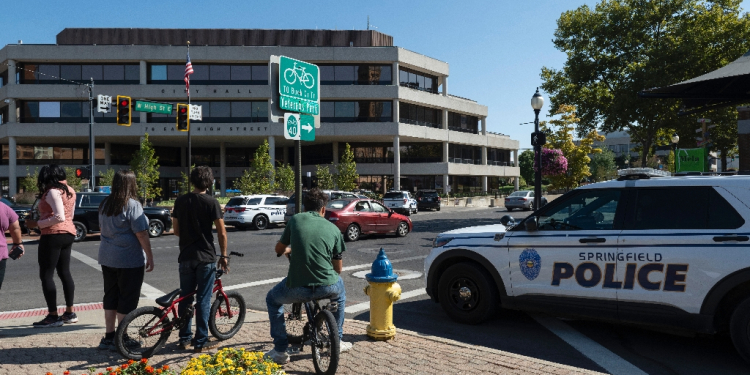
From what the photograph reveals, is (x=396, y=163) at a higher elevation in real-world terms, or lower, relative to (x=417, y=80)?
lower

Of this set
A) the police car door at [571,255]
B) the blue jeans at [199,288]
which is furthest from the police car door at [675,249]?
the blue jeans at [199,288]

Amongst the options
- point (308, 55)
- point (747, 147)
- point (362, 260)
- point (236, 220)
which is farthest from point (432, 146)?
point (362, 260)

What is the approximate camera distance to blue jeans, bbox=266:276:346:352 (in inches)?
191

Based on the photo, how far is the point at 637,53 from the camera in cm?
2844

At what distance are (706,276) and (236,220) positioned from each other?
21167 millimetres

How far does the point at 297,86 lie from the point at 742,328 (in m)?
5.05

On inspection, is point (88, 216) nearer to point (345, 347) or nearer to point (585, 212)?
point (345, 347)

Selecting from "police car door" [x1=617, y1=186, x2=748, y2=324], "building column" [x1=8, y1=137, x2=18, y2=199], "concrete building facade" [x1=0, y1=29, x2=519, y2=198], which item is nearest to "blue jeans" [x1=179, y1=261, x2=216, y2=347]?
"police car door" [x1=617, y1=186, x2=748, y2=324]

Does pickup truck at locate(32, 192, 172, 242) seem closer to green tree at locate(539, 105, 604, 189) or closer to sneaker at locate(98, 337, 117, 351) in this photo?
sneaker at locate(98, 337, 117, 351)

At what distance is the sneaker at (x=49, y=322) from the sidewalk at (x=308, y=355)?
106 mm

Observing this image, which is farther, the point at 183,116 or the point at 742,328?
the point at 183,116

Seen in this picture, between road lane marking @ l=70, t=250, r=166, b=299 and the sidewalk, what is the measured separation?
7.71 feet

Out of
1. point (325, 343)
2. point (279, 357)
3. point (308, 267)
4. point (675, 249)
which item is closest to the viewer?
point (325, 343)

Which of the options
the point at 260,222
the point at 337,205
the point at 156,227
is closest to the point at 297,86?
the point at 337,205
